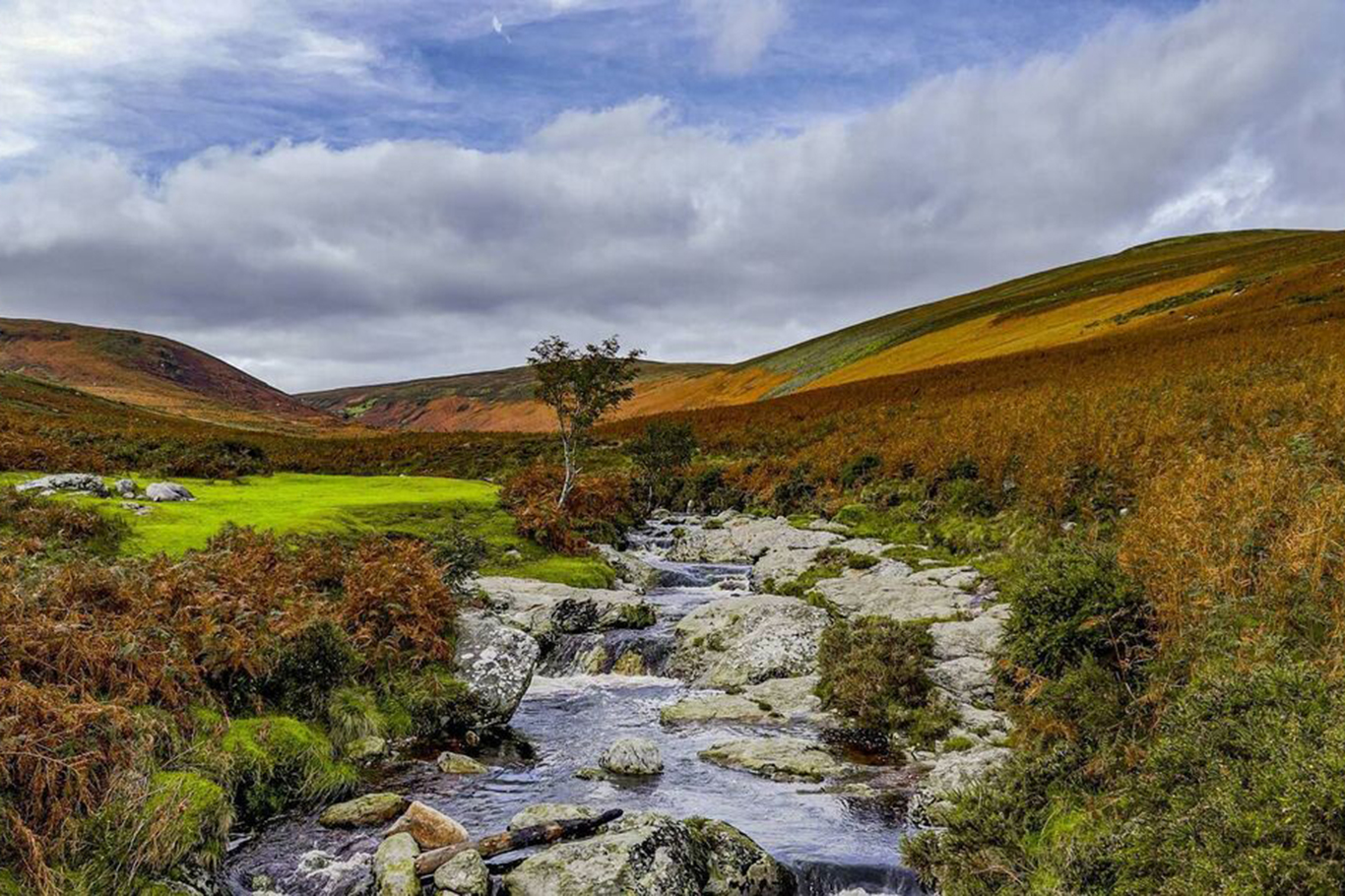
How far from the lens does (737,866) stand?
359 inches

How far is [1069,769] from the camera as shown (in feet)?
28.0

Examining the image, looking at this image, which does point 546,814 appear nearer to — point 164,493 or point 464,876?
point 464,876

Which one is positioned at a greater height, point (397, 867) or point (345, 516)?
point (345, 516)

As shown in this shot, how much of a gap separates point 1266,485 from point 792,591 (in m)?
13.2

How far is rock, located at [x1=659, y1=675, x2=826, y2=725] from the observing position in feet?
48.3

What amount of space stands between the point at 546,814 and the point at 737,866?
2564mm

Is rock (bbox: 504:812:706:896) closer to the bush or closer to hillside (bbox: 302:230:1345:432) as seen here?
the bush

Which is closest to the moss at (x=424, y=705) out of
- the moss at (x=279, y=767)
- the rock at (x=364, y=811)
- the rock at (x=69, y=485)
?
the moss at (x=279, y=767)

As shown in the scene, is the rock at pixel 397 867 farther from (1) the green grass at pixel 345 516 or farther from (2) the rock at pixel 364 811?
(1) the green grass at pixel 345 516

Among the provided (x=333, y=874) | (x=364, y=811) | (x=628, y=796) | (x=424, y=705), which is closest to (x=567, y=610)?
(x=424, y=705)

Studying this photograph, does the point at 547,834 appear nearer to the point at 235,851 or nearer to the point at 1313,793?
the point at 235,851

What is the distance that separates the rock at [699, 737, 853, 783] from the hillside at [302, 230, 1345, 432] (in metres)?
57.3

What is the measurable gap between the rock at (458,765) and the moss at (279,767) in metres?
1.43

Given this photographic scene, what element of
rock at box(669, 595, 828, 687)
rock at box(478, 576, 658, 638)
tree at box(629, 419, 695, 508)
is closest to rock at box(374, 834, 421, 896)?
rock at box(669, 595, 828, 687)
